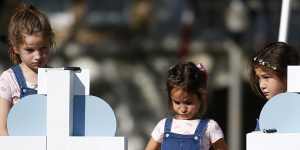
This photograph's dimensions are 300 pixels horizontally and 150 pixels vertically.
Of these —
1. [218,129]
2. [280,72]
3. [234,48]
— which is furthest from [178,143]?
[234,48]

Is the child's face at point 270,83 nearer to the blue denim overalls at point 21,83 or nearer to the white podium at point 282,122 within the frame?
the white podium at point 282,122

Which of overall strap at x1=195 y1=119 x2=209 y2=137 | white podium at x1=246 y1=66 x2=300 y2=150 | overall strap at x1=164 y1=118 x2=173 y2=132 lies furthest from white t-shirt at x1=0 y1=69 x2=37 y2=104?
white podium at x1=246 y1=66 x2=300 y2=150

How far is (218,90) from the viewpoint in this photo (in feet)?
46.9

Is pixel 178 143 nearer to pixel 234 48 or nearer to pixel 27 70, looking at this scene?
pixel 27 70

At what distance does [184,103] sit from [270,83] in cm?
37

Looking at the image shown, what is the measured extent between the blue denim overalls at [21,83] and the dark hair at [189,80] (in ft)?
1.96

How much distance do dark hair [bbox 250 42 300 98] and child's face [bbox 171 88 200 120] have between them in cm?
29

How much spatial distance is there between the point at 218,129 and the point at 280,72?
35 cm

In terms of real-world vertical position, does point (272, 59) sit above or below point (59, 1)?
below

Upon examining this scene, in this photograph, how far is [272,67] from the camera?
14.4 feet

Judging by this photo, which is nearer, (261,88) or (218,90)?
(261,88)

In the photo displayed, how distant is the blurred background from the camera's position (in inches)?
550

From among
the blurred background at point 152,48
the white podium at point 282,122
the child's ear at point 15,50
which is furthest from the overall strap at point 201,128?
the blurred background at point 152,48

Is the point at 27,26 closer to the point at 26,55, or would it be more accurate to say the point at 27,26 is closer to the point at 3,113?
the point at 26,55
